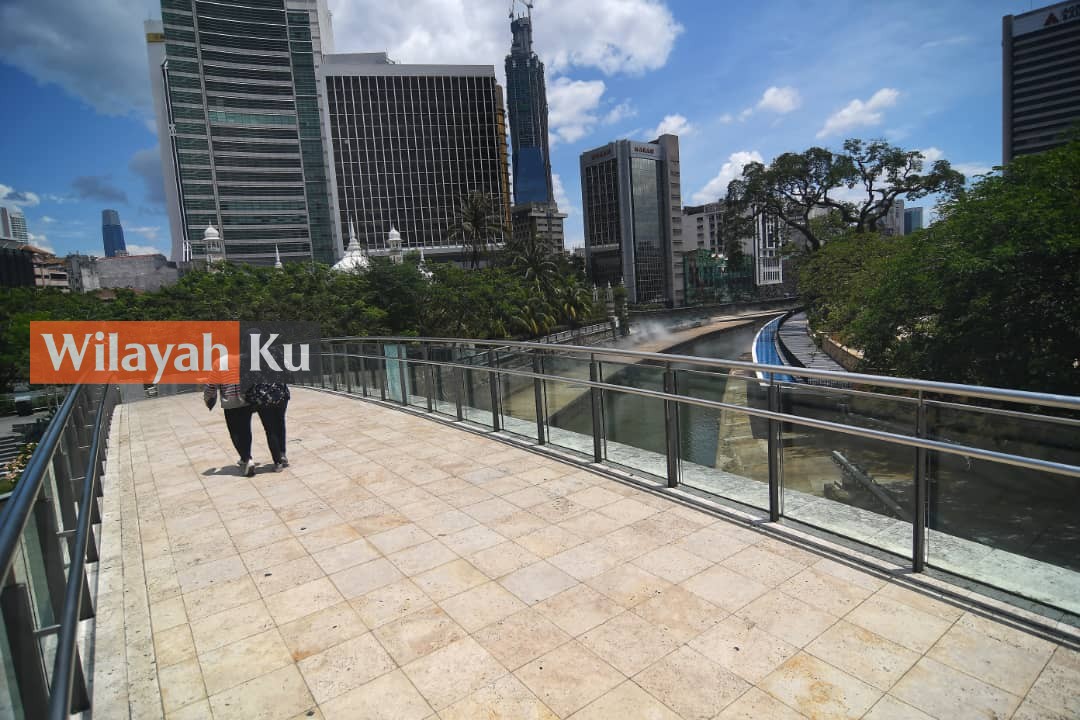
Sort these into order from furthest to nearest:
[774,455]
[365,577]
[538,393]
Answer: [538,393]
[774,455]
[365,577]

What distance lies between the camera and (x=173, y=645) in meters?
3.56

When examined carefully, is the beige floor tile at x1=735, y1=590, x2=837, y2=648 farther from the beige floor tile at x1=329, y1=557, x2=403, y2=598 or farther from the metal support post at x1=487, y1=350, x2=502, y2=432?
the metal support post at x1=487, y1=350, x2=502, y2=432

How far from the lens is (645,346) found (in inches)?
2484

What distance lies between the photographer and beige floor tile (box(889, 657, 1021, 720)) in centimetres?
265

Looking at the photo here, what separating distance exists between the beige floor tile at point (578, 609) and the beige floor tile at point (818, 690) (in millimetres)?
947

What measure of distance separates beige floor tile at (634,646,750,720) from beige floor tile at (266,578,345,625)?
203cm

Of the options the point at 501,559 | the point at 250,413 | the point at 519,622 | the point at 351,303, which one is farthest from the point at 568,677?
the point at 351,303

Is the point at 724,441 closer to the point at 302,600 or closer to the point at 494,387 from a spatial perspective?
the point at 302,600

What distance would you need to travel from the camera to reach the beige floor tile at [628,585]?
3.75 meters

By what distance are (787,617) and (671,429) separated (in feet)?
7.68

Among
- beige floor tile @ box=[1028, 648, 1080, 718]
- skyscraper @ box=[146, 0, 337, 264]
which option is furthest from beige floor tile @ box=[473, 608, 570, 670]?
skyscraper @ box=[146, 0, 337, 264]

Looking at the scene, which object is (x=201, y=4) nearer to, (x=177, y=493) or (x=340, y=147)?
(x=340, y=147)

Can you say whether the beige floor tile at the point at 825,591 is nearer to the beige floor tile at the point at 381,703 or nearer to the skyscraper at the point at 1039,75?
the beige floor tile at the point at 381,703

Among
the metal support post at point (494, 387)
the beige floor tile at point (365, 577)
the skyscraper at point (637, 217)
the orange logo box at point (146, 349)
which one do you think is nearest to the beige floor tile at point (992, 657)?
the beige floor tile at point (365, 577)
